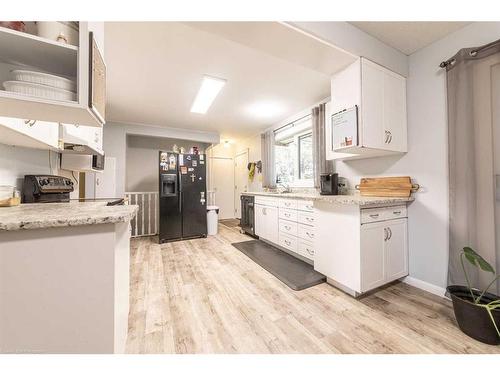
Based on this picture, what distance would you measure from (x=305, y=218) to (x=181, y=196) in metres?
2.38

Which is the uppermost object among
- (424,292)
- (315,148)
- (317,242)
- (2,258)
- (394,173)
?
(315,148)

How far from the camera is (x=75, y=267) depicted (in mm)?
770

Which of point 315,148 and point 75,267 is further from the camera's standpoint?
point 315,148

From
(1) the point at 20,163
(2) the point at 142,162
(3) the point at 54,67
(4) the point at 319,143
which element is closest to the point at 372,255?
(4) the point at 319,143

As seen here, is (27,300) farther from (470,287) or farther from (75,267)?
(470,287)

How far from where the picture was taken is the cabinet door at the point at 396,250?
193 cm

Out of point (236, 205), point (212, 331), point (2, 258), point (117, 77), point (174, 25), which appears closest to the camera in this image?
point (2, 258)

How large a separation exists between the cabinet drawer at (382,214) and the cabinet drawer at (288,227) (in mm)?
1106

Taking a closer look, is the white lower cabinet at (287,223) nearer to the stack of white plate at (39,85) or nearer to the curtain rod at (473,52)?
the curtain rod at (473,52)

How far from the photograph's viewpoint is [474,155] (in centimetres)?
162

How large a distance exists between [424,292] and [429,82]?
2061mm

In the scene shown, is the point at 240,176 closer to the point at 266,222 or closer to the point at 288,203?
the point at 266,222

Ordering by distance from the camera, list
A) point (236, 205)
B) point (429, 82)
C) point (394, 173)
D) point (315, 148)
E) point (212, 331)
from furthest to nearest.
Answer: point (236, 205), point (315, 148), point (394, 173), point (429, 82), point (212, 331)

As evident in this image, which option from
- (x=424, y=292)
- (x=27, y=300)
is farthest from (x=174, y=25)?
(x=424, y=292)
